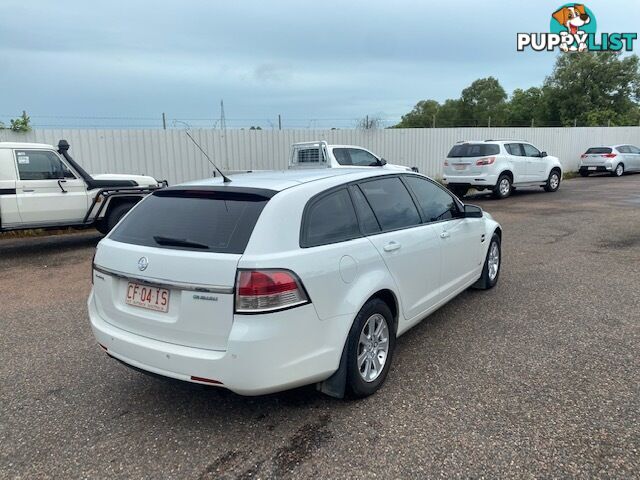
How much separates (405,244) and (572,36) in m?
24.1

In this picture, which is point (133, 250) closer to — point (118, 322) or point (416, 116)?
point (118, 322)

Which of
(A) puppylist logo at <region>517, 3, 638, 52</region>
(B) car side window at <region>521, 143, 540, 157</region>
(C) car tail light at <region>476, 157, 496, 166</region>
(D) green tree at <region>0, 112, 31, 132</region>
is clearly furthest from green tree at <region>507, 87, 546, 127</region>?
(D) green tree at <region>0, 112, 31, 132</region>

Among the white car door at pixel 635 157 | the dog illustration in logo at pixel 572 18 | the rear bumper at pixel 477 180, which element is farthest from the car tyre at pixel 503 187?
the white car door at pixel 635 157

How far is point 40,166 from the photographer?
848 cm

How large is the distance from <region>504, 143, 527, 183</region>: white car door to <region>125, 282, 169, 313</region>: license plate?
14.1 metres

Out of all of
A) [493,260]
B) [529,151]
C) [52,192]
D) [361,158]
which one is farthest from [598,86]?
[52,192]

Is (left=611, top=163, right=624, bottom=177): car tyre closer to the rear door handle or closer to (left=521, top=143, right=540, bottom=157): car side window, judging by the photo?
(left=521, top=143, right=540, bottom=157): car side window

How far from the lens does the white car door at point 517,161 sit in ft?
50.2

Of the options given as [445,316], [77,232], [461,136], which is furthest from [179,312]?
[461,136]

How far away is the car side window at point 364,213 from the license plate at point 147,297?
4.63 ft

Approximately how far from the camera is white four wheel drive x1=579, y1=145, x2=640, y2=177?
23.0m

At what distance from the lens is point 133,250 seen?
3.15 m

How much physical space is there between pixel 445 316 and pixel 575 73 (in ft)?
158

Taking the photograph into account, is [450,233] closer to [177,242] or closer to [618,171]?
[177,242]
